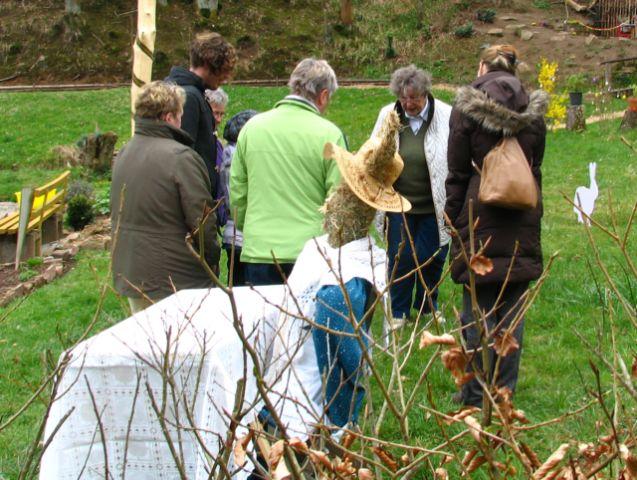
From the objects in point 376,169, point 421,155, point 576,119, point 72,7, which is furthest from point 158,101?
point 72,7

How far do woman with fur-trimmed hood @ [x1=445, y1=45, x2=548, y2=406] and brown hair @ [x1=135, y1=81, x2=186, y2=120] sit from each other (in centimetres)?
133

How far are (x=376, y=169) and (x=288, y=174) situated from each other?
2.54ft

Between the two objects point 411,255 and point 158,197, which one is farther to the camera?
A: point 411,255

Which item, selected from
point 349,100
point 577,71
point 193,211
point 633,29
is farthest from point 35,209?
point 633,29

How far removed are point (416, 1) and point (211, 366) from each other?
32566 millimetres

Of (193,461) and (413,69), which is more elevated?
(413,69)

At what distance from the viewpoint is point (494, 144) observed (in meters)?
4.74

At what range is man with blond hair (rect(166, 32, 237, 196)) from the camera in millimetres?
5594

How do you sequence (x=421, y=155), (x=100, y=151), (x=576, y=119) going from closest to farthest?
1. (x=421, y=155)
2. (x=100, y=151)
3. (x=576, y=119)

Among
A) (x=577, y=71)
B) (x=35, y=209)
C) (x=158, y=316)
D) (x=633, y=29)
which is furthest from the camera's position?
(x=633, y=29)

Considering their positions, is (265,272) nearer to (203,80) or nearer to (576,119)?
(203,80)

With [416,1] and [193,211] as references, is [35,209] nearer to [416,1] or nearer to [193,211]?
[193,211]

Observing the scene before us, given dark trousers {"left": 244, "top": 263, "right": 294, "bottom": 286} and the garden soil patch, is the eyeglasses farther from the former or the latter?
the garden soil patch

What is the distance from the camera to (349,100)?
82.1ft
